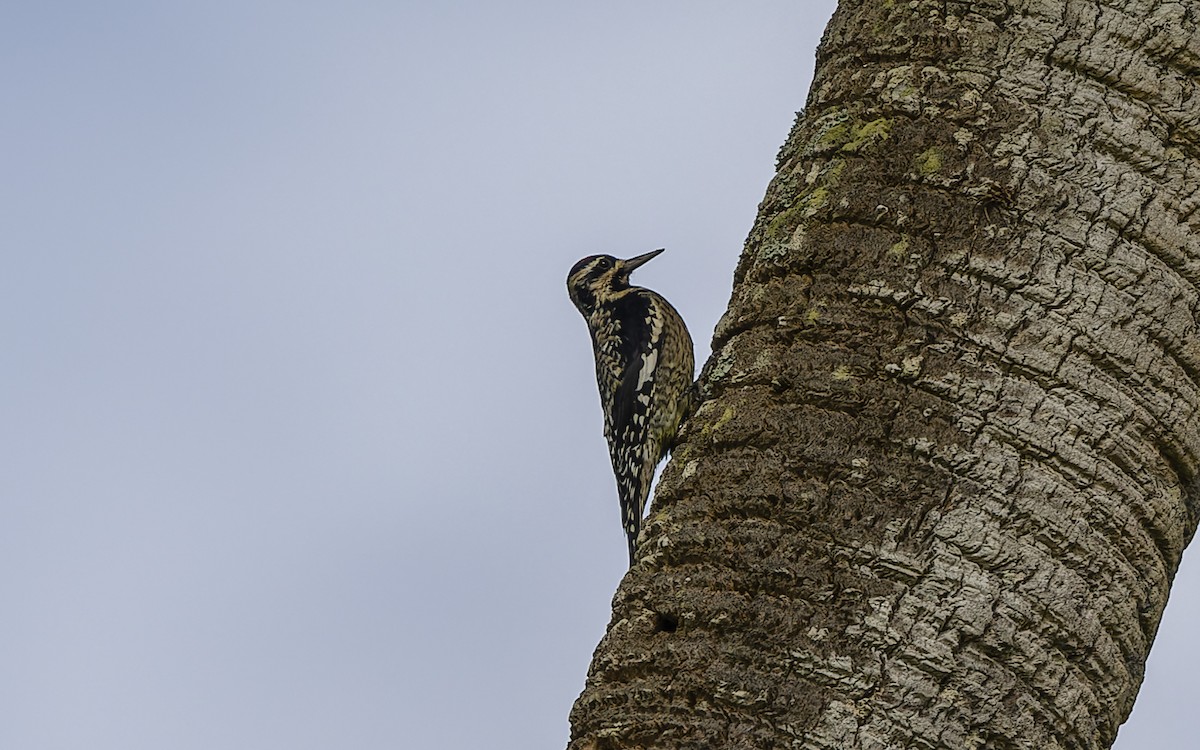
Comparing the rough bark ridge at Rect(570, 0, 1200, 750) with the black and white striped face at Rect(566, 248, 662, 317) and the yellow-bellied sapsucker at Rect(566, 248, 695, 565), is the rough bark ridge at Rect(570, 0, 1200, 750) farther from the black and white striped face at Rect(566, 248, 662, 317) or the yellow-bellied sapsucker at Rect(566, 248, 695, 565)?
the black and white striped face at Rect(566, 248, 662, 317)

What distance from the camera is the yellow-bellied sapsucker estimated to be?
6.45 metres

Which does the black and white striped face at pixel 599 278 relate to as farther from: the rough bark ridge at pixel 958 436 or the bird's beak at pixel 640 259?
the rough bark ridge at pixel 958 436

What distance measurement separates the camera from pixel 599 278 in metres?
7.28

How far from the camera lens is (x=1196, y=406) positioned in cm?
294

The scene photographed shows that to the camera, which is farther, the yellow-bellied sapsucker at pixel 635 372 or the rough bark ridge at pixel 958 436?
the yellow-bellied sapsucker at pixel 635 372

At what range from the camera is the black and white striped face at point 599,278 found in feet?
23.6

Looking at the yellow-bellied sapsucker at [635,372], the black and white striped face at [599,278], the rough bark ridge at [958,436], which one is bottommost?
the rough bark ridge at [958,436]

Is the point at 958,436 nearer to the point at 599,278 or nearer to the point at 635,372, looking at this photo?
the point at 635,372

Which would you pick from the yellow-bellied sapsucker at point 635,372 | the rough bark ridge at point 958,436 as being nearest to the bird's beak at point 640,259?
the yellow-bellied sapsucker at point 635,372

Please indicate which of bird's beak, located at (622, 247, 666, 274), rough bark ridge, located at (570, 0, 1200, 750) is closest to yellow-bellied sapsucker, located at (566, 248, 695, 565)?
bird's beak, located at (622, 247, 666, 274)

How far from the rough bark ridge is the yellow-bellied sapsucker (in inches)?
117

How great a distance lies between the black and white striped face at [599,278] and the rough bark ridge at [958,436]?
378cm

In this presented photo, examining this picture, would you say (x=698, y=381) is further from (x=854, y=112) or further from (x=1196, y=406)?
(x=1196, y=406)

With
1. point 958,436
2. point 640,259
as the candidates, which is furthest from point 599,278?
point 958,436
